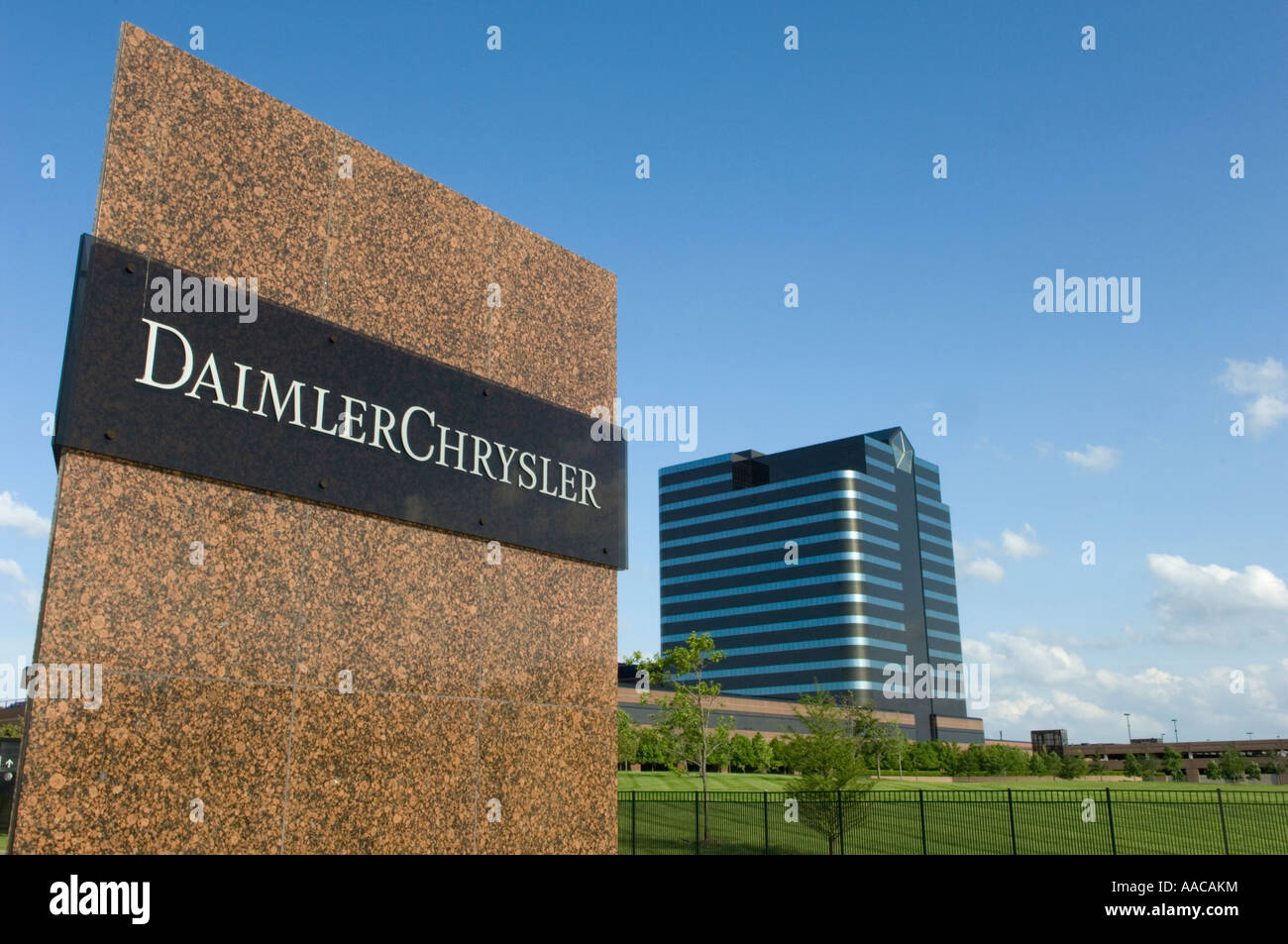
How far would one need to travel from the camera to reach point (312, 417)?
535 cm

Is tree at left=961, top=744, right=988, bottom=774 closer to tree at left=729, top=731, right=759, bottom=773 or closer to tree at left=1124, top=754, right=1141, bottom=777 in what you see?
tree at left=1124, top=754, right=1141, bottom=777

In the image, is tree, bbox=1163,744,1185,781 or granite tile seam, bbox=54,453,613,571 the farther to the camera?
tree, bbox=1163,744,1185,781

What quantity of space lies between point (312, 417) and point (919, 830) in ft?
99.9

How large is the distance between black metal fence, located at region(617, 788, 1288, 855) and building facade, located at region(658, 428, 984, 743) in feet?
315

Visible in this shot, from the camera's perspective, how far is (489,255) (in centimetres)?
680

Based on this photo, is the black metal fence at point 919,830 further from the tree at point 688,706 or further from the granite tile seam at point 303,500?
the granite tile seam at point 303,500

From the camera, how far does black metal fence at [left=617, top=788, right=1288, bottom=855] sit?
2536cm

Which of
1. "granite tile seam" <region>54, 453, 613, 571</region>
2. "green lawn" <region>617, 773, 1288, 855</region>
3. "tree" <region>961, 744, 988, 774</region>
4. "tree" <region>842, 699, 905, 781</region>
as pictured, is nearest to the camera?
"granite tile seam" <region>54, 453, 613, 571</region>

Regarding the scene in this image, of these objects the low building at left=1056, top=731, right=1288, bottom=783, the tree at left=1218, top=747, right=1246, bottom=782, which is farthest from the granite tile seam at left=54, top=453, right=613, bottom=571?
the low building at left=1056, top=731, right=1288, bottom=783

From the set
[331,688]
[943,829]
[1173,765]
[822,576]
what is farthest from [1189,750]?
[331,688]

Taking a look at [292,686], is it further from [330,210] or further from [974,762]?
[974,762]
